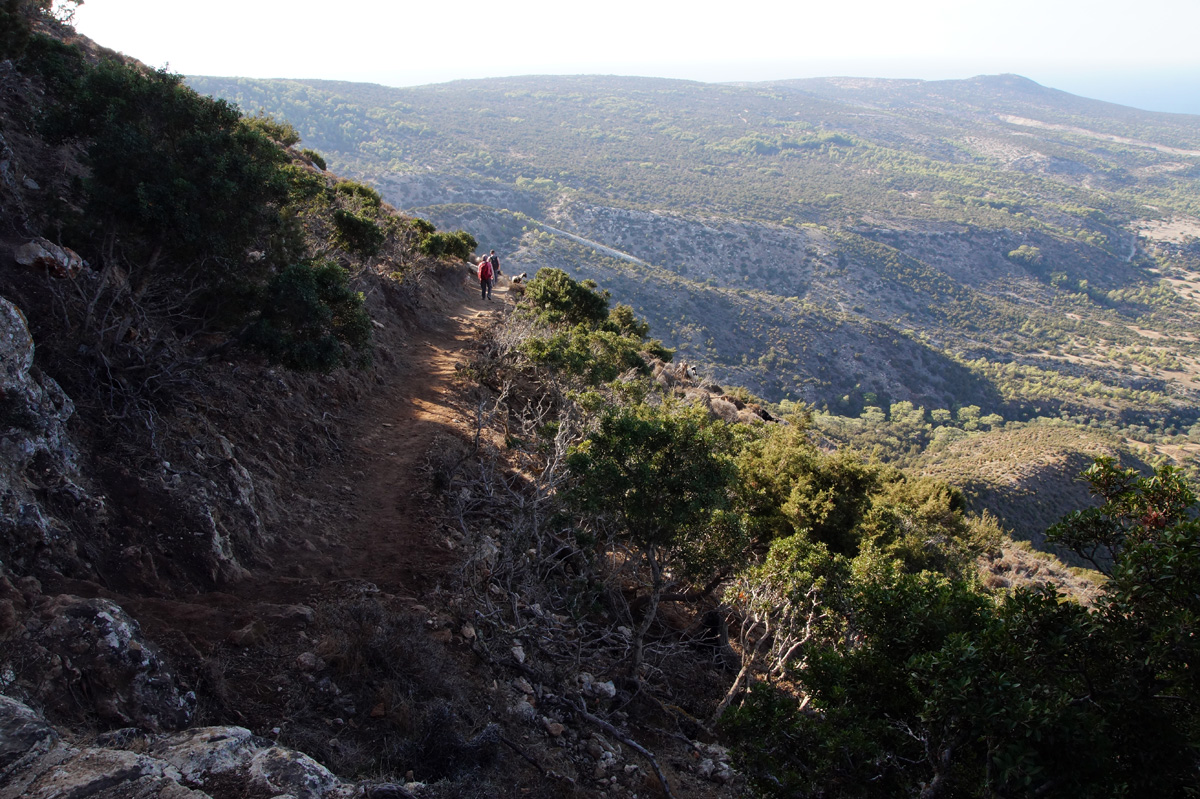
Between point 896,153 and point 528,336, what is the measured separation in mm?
204670

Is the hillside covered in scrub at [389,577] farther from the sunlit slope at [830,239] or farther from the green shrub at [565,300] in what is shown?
the sunlit slope at [830,239]

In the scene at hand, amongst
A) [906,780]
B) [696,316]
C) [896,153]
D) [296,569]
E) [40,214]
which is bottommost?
[696,316]

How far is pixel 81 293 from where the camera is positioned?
669 cm

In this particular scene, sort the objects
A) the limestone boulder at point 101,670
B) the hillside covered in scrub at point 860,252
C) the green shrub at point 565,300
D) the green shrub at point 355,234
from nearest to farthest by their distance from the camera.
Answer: the limestone boulder at point 101,670 < the green shrub at point 355,234 < the green shrub at point 565,300 < the hillside covered in scrub at point 860,252

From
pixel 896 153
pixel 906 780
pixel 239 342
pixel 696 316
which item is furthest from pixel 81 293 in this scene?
pixel 896 153

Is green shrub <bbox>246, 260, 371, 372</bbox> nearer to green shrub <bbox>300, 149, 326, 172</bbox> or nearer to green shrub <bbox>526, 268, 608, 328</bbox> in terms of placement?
green shrub <bbox>526, 268, 608, 328</bbox>

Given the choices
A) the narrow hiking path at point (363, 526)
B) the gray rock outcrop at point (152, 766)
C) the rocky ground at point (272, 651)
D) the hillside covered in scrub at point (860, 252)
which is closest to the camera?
the gray rock outcrop at point (152, 766)

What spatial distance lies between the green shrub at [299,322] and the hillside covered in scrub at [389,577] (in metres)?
0.05

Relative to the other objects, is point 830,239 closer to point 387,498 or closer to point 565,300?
point 565,300

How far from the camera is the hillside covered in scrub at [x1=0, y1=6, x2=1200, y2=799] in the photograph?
3420 mm

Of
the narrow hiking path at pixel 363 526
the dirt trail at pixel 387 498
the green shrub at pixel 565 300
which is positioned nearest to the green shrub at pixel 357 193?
the green shrub at pixel 565 300

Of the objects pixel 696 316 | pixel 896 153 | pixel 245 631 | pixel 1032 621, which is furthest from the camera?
pixel 896 153

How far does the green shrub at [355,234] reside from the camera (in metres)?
15.4

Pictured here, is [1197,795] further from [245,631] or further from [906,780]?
[245,631]
